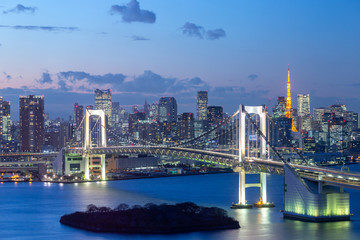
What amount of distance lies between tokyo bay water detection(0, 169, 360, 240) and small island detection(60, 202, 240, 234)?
50 cm

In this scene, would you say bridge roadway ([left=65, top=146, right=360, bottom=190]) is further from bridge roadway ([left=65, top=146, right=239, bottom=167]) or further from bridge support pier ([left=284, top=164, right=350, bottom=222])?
bridge support pier ([left=284, top=164, right=350, bottom=222])

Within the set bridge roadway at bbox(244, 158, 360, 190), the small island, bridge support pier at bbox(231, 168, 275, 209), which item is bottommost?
the small island

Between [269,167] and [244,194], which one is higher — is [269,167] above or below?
above

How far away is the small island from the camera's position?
2705cm

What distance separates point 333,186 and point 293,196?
138cm

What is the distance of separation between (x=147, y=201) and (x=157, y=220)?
9.01 m

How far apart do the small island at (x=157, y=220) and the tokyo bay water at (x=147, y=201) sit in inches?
19.9

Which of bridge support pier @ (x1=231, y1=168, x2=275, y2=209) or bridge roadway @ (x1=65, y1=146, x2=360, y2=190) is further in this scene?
bridge support pier @ (x1=231, y1=168, x2=275, y2=209)

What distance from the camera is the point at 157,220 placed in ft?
89.8

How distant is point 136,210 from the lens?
95.0ft

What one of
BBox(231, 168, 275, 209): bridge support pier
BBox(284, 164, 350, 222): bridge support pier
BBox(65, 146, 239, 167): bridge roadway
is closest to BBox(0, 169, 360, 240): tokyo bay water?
BBox(284, 164, 350, 222): bridge support pier

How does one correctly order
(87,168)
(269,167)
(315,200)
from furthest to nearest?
(87,168) → (269,167) → (315,200)

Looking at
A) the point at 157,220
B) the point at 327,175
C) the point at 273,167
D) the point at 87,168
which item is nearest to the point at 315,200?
the point at 327,175

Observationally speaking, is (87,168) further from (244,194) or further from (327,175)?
(327,175)
